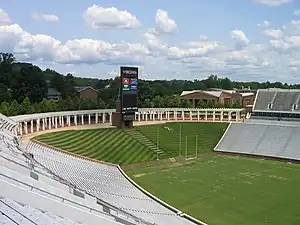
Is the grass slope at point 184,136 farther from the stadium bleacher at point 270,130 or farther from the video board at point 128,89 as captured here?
the video board at point 128,89

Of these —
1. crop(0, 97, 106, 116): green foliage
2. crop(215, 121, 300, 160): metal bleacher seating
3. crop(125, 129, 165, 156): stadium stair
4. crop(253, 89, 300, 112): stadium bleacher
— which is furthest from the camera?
crop(0, 97, 106, 116): green foliage

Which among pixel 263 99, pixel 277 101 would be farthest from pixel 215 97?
pixel 277 101

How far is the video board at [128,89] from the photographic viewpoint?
167 ft

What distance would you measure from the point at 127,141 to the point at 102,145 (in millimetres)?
3593

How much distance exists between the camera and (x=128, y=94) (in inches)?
2019

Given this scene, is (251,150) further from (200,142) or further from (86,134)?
(86,134)

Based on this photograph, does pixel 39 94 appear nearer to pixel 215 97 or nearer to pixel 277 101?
pixel 215 97

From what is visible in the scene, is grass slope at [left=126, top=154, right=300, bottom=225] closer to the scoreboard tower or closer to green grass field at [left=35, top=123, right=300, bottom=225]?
green grass field at [left=35, top=123, right=300, bottom=225]

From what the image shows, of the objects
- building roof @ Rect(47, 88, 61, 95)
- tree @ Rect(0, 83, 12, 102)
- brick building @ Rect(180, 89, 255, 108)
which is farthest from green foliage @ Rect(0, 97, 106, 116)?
brick building @ Rect(180, 89, 255, 108)

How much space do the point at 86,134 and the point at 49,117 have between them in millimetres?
6664

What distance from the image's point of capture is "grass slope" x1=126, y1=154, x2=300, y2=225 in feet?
83.5

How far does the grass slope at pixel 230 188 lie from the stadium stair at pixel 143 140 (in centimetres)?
448

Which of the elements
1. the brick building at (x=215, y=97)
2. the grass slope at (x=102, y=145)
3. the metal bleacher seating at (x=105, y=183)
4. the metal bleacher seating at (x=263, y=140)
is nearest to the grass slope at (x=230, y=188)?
the metal bleacher seating at (x=105, y=183)

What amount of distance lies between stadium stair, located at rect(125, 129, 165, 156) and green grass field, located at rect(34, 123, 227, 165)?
37 cm
